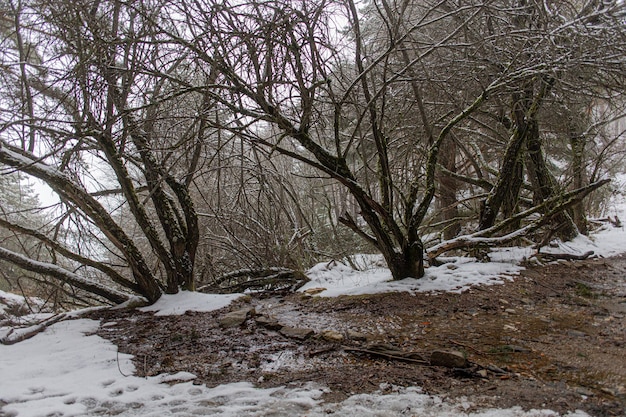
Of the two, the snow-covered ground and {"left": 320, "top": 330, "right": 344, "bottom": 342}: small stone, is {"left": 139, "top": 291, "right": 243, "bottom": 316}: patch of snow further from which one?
{"left": 320, "top": 330, "right": 344, "bottom": 342}: small stone

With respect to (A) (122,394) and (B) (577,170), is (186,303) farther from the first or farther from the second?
(B) (577,170)

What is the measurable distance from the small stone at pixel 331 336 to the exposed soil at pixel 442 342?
4 cm

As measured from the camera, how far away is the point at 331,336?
9.61 feet

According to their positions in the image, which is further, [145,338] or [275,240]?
[275,240]

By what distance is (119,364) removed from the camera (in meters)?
2.68

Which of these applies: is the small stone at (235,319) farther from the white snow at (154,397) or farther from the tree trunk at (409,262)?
the tree trunk at (409,262)

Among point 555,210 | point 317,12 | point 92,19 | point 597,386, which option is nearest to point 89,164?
point 92,19

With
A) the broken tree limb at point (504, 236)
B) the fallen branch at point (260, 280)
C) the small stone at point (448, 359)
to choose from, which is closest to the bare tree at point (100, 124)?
the fallen branch at point (260, 280)

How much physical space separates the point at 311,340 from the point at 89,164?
3.55 m

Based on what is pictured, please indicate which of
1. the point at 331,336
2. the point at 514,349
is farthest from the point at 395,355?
the point at 514,349

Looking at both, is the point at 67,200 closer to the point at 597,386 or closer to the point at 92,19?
the point at 92,19

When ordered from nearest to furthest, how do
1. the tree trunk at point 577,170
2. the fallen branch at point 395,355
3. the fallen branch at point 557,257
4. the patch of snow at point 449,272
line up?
the fallen branch at point 395,355 → the patch of snow at point 449,272 → the fallen branch at point 557,257 → the tree trunk at point 577,170

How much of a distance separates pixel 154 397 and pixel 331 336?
1.31m

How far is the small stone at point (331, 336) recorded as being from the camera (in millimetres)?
2889
